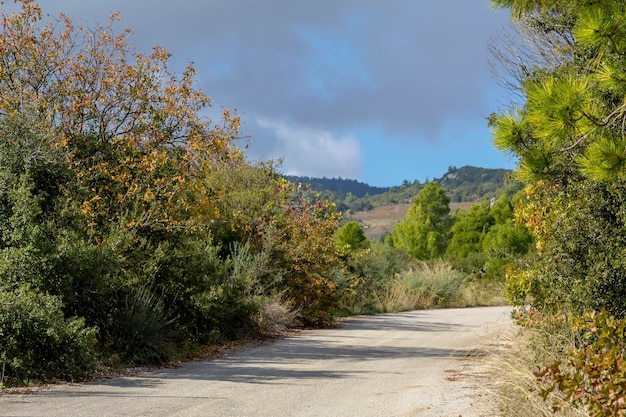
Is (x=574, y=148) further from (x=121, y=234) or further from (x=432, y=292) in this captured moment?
(x=432, y=292)

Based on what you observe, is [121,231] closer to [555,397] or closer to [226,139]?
[226,139]

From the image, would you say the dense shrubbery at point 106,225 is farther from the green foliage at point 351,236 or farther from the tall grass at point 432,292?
the green foliage at point 351,236

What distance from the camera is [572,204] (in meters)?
10.4

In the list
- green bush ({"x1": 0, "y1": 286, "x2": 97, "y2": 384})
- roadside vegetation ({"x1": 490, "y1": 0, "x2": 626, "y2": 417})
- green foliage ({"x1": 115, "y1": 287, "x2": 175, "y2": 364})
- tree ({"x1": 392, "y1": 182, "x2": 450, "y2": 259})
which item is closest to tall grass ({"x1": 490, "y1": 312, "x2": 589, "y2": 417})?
roadside vegetation ({"x1": 490, "y1": 0, "x2": 626, "y2": 417})

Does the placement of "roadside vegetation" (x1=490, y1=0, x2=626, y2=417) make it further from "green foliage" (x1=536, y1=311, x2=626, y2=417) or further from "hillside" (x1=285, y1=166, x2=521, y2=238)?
"hillside" (x1=285, y1=166, x2=521, y2=238)

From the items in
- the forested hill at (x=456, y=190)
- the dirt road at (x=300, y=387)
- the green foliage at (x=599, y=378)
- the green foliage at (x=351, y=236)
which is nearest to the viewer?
the green foliage at (x=599, y=378)

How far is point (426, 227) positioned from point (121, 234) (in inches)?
2134

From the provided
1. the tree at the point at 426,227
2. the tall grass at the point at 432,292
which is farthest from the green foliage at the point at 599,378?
the tree at the point at 426,227

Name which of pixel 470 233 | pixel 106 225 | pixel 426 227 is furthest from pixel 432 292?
pixel 426 227

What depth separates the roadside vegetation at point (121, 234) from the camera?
34.0 ft

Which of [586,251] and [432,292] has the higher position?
[586,251]

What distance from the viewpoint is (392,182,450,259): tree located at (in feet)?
206

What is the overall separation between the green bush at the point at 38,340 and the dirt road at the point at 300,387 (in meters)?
0.61

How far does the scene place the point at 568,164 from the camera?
9.71 metres
